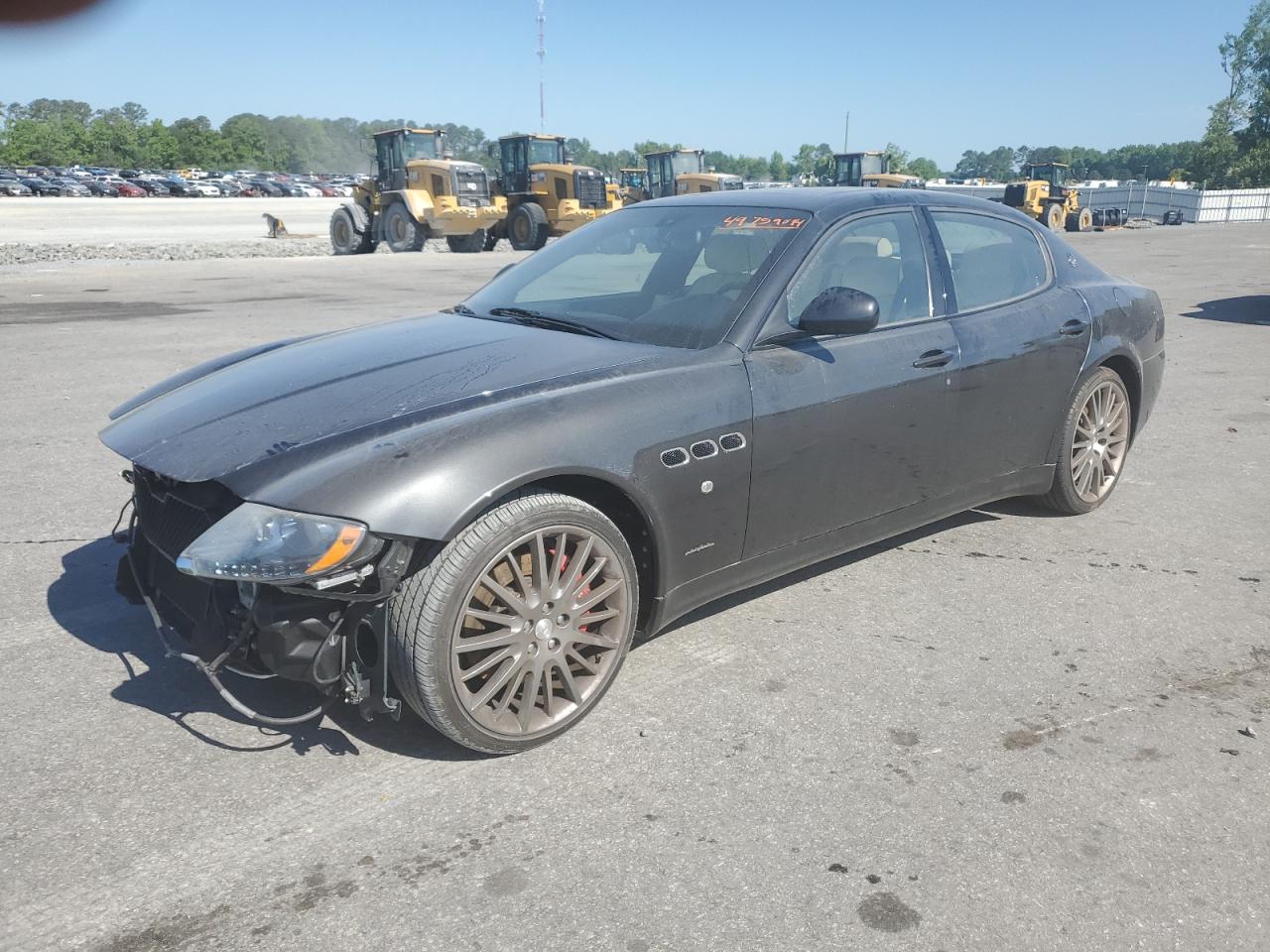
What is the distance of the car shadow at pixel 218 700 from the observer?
305cm

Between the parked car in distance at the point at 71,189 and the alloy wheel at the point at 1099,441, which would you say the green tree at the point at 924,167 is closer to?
the parked car in distance at the point at 71,189

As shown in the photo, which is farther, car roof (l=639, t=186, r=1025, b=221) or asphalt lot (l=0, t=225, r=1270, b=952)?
car roof (l=639, t=186, r=1025, b=221)

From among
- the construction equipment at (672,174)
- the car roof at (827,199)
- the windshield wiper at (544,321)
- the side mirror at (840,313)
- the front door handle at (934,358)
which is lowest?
the front door handle at (934,358)

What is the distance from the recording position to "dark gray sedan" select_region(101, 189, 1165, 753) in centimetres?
275

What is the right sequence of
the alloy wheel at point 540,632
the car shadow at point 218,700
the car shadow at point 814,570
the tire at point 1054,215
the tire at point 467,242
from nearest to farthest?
1. the alloy wheel at point 540,632
2. the car shadow at point 218,700
3. the car shadow at point 814,570
4. the tire at point 467,242
5. the tire at point 1054,215

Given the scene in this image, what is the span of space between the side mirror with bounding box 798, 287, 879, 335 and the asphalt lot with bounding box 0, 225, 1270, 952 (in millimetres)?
1122

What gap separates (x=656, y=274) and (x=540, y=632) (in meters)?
1.64

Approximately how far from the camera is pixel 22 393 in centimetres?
784

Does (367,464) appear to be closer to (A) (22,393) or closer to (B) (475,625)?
(B) (475,625)

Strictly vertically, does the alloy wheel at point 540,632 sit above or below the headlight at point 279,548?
below

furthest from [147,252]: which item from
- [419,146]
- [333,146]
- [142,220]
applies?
[333,146]

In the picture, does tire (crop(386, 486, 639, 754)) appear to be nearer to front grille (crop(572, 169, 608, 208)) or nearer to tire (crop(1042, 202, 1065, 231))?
front grille (crop(572, 169, 608, 208))

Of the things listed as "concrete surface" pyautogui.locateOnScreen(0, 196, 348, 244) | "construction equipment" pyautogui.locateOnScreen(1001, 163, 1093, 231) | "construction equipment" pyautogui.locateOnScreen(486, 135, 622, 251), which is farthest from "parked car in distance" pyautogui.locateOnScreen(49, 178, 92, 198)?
"construction equipment" pyautogui.locateOnScreen(1001, 163, 1093, 231)

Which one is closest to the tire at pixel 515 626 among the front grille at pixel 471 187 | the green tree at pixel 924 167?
the front grille at pixel 471 187
